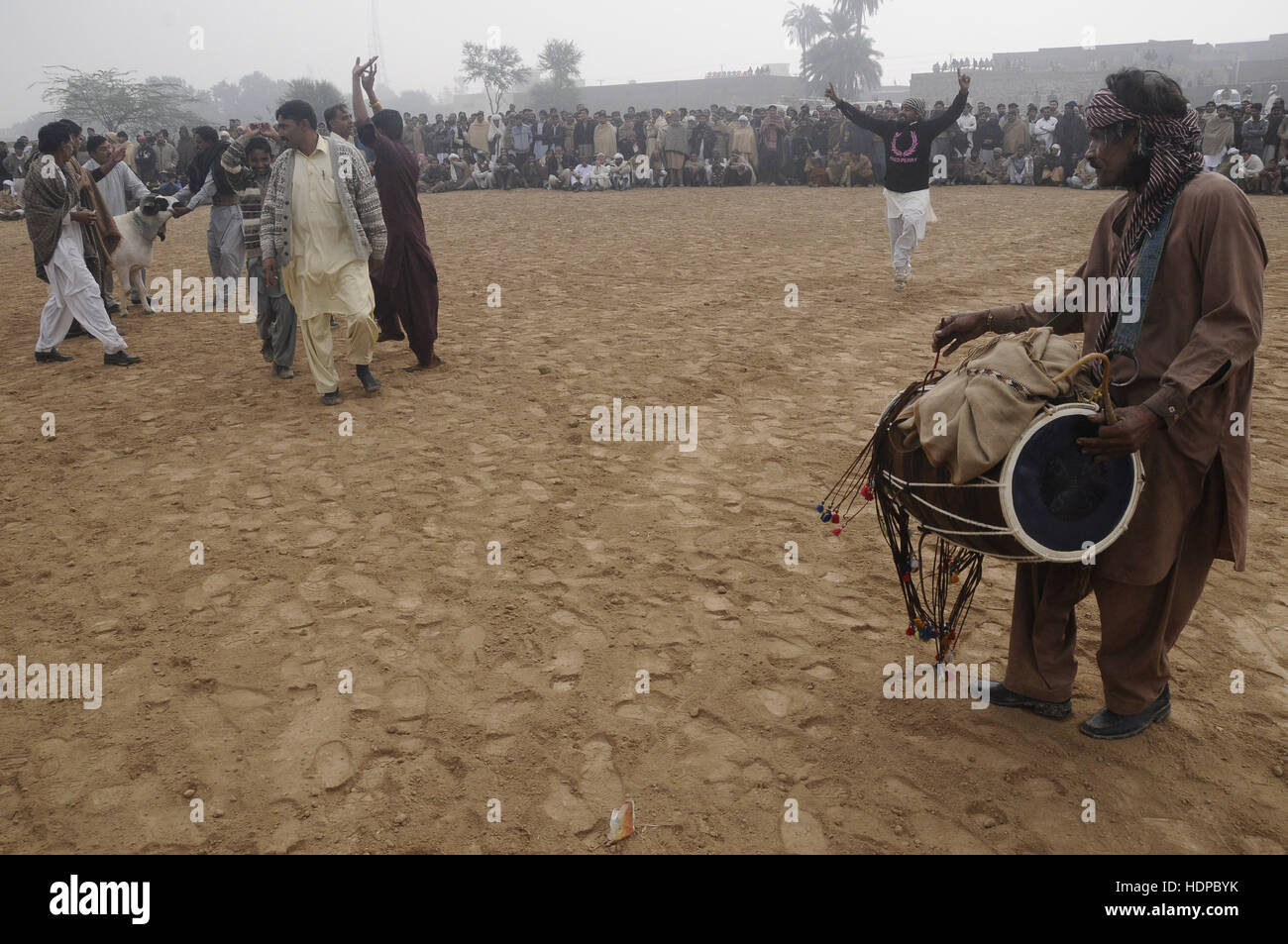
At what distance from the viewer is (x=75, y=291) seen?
25.3ft

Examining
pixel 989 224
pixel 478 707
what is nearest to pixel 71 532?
pixel 478 707

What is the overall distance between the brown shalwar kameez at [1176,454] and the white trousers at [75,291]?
25.8ft

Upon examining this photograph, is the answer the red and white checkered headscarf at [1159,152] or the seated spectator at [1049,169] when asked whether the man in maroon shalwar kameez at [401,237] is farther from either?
the seated spectator at [1049,169]

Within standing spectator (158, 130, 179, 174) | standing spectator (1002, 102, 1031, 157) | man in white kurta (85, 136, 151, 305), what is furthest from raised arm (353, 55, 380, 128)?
standing spectator (158, 130, 179, 174)

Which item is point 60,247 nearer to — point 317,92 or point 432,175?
point 432,175

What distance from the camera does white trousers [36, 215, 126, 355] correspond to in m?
7.69

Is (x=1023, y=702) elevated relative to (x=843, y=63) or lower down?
lower down

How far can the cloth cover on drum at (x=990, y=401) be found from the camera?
247 cm

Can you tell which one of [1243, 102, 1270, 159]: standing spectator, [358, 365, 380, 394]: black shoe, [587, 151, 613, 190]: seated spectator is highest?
[587, 151, 613, 190]: seated spectator

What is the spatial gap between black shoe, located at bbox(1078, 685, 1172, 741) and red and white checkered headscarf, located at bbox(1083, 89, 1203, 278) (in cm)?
153

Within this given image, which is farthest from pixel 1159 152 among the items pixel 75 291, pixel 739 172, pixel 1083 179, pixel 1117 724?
pixel 739 172

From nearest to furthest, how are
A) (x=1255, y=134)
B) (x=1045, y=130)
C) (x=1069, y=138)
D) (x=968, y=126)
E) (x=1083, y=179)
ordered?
(x=1255, y=134)
(x=1083, y=179)
(x=1069, y=138)
(x=1045, y=130)
(x=968, y=126)

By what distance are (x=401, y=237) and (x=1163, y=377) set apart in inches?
233

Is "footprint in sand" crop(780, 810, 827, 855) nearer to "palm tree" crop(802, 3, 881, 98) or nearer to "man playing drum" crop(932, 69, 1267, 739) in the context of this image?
"man playing drum" crop(932, 69, 1267, 739)
